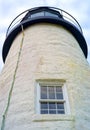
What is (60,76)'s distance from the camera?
9023 millimetres

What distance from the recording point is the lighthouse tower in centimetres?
729

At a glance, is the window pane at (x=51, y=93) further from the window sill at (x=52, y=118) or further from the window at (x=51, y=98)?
the window sill at (x=52, y=118)

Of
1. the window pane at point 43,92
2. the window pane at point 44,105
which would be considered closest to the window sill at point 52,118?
the window pane at point 44,105

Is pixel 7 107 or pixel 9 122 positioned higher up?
pixel 7 107

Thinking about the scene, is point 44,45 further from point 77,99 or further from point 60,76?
point 77,99

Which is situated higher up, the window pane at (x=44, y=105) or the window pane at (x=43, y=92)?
the window pane at (x=43, y=92)

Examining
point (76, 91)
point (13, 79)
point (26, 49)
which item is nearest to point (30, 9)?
point (26, 49)

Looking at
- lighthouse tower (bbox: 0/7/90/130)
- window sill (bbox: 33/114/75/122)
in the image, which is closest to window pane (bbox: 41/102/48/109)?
lighthouse tower (bbox: 0/7/90/130)

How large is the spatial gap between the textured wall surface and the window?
0.67 ft

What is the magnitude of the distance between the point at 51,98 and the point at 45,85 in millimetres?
573

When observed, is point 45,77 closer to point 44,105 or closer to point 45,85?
point 45,85

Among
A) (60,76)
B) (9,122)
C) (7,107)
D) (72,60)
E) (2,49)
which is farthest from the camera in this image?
(2,49)

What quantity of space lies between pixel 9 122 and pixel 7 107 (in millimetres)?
761

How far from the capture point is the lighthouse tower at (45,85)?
23.9ft
